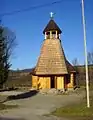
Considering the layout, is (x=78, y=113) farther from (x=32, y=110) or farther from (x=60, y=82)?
(x=60, y=82)

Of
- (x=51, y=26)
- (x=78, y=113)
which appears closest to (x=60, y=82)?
(x=51, y=26)

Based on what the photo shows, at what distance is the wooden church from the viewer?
4517 cm

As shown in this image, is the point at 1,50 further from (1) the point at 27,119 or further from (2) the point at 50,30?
(2) the point at 50,30

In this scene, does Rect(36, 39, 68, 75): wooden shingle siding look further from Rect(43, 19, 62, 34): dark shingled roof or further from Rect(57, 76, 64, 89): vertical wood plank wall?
Rect(43, 19, 62, 34): dark shingled roof

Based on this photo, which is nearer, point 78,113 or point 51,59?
point 78,113

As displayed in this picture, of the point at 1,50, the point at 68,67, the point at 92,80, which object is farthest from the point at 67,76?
the point at 92,80

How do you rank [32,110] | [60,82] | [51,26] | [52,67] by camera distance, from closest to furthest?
[32,110] < [60,82] < [52,67] < [51,26]

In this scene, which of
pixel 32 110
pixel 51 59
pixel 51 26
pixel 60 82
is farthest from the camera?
pixel 51 26

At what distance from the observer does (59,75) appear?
4519 cm

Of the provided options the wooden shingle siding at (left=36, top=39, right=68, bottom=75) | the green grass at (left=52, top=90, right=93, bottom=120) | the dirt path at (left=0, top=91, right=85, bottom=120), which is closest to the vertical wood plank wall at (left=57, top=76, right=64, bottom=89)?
the wooden shingle siding at (left=36, top=39, right=68, bottom=75)

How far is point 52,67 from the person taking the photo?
149 feet

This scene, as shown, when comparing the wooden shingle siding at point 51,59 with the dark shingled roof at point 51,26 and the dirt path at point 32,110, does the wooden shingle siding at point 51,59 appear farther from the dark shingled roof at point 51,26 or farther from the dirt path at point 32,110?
the dirt path at point 32,110

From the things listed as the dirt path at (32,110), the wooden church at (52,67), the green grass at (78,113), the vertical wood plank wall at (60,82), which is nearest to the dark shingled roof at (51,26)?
the wooden church at (52,67)

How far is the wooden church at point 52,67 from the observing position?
4517 cm
